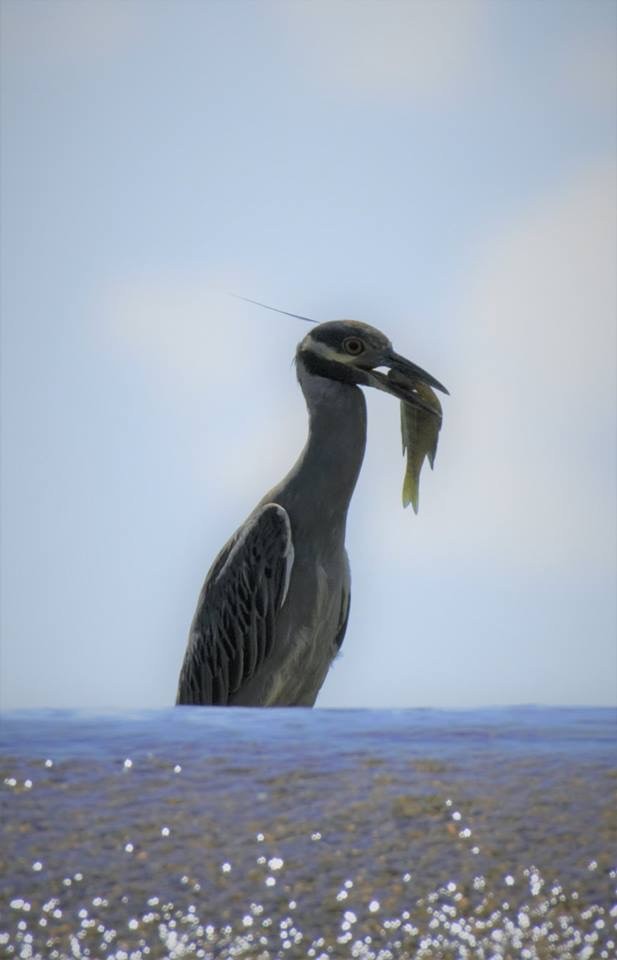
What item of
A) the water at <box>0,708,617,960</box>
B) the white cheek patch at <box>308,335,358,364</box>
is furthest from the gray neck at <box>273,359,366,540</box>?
the water at <box>0,708,617,960</box>

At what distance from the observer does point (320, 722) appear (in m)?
3.61

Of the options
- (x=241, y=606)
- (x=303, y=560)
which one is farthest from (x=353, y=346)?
(x=241, y=606)

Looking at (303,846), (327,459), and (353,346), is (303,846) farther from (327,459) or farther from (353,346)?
(353,346)

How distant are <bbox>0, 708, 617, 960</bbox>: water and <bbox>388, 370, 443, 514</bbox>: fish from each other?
3.85m

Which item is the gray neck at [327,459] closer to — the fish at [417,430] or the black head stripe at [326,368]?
the black head stripe at [326,368]

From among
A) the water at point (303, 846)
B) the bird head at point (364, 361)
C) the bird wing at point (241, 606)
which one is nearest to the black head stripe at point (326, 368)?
the bird head at point (364, 361)

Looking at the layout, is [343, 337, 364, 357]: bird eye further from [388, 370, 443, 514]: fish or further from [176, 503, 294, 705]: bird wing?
[176, 503, 294, 705]: bird wing

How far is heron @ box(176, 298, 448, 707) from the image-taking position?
6.87 metres

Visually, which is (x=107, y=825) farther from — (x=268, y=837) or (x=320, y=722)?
(x=320, y=722)

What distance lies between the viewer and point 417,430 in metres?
7.25

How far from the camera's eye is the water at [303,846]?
2490mm

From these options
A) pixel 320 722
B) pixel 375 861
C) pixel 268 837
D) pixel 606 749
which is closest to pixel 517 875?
pixel 375 861

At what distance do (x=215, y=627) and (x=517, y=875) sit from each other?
179 inches

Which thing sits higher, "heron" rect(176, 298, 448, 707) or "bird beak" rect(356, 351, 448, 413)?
"bird beak" rect(356, 351, 448, 413)
